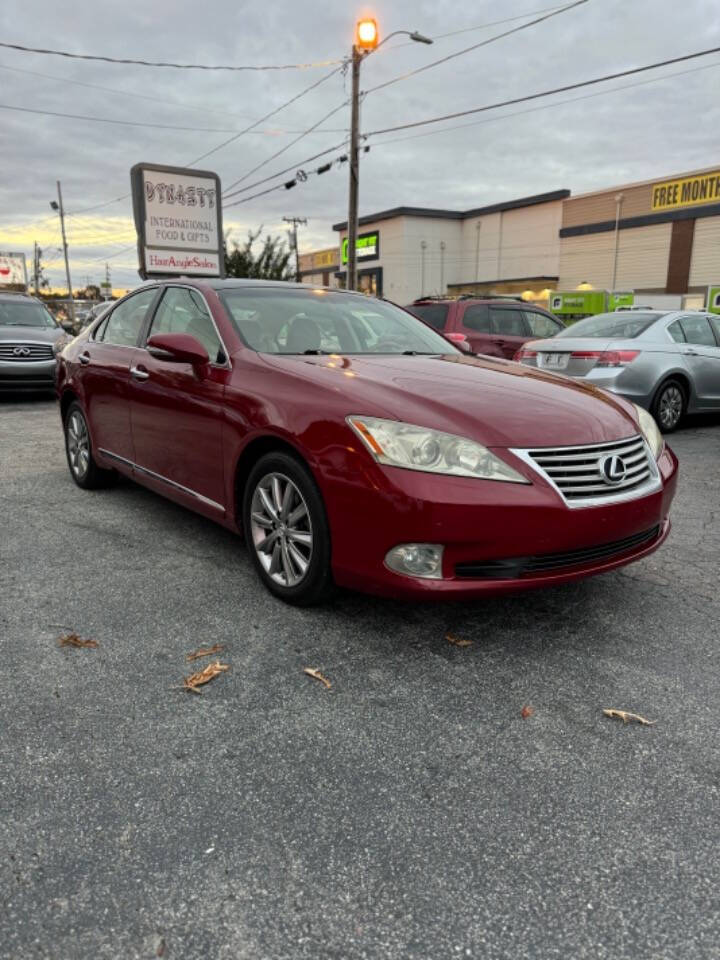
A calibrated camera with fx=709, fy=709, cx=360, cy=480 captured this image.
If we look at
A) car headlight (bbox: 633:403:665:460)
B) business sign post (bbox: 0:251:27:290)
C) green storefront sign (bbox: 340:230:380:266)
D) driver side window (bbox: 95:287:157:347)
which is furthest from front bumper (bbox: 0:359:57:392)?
business sign post (bbox: 0:251:27:290)

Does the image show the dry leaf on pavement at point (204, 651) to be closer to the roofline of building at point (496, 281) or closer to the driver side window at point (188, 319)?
the driver side window at point (188, 319)

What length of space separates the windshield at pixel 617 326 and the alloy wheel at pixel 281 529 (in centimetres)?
619

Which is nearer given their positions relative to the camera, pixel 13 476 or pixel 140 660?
pixel 140 660

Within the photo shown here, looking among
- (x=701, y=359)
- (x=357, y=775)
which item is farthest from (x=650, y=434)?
(x=701, y=359)

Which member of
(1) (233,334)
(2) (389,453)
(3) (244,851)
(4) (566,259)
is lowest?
(3) (244,851)

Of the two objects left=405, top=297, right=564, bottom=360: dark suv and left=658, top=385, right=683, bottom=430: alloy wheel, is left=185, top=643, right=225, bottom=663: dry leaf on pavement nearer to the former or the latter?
left=658, top=385, right=683, bottom=430: alloy wheel

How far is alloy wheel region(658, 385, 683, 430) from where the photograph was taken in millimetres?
8172

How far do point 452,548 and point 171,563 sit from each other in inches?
72.1

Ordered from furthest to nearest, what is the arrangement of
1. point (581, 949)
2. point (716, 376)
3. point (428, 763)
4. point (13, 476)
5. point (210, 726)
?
point (716, 376) < point (13, 476) < point (210, 726) < point (428, 763) < point (581, 949)

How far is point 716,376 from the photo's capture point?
8523 millimetres

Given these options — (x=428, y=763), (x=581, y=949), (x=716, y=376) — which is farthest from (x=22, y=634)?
(x=716, y=376)

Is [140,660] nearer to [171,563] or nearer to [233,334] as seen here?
[171,563]

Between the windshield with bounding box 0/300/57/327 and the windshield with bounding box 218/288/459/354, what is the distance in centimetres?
926


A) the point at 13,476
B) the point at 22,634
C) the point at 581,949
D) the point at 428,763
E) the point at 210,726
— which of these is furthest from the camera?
the point at 13,476
